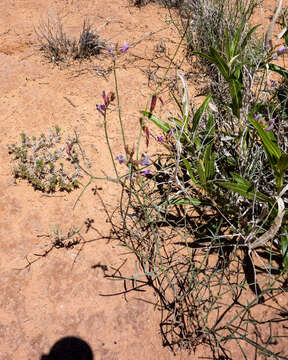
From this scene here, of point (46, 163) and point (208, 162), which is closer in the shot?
point (208, 162)

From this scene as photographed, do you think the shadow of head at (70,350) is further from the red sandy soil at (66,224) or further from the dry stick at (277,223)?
the dry stick at (277,223)

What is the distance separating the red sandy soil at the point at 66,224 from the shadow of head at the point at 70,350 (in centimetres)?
2

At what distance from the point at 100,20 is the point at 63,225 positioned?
2155 millimetres

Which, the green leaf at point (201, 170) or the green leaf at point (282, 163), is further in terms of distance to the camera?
the green leaf at point (201, 170)

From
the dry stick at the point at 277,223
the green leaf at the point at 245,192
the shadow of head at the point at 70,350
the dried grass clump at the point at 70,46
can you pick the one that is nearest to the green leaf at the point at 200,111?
the green leaf at the point at 245,192

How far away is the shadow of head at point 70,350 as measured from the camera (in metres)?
1.29

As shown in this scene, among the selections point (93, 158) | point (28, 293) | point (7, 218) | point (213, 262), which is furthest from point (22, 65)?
point (213, 262)

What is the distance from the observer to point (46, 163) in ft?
6.23

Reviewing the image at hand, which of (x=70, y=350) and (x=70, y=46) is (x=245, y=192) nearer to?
(x=70, y=350)

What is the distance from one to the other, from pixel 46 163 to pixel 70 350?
1029mm

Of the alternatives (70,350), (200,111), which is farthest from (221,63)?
(70,350)

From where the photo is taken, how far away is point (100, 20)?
9.70 ft

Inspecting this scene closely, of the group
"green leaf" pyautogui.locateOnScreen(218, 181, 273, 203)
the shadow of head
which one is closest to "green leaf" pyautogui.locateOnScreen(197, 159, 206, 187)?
"green leaf" pyautogui.locateOnScreen(218, 181, 273, 203)

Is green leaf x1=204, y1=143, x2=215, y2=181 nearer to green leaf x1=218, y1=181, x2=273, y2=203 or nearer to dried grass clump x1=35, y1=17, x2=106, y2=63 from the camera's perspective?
green leaf x1=218, y1=181, x2=273, y2=203
